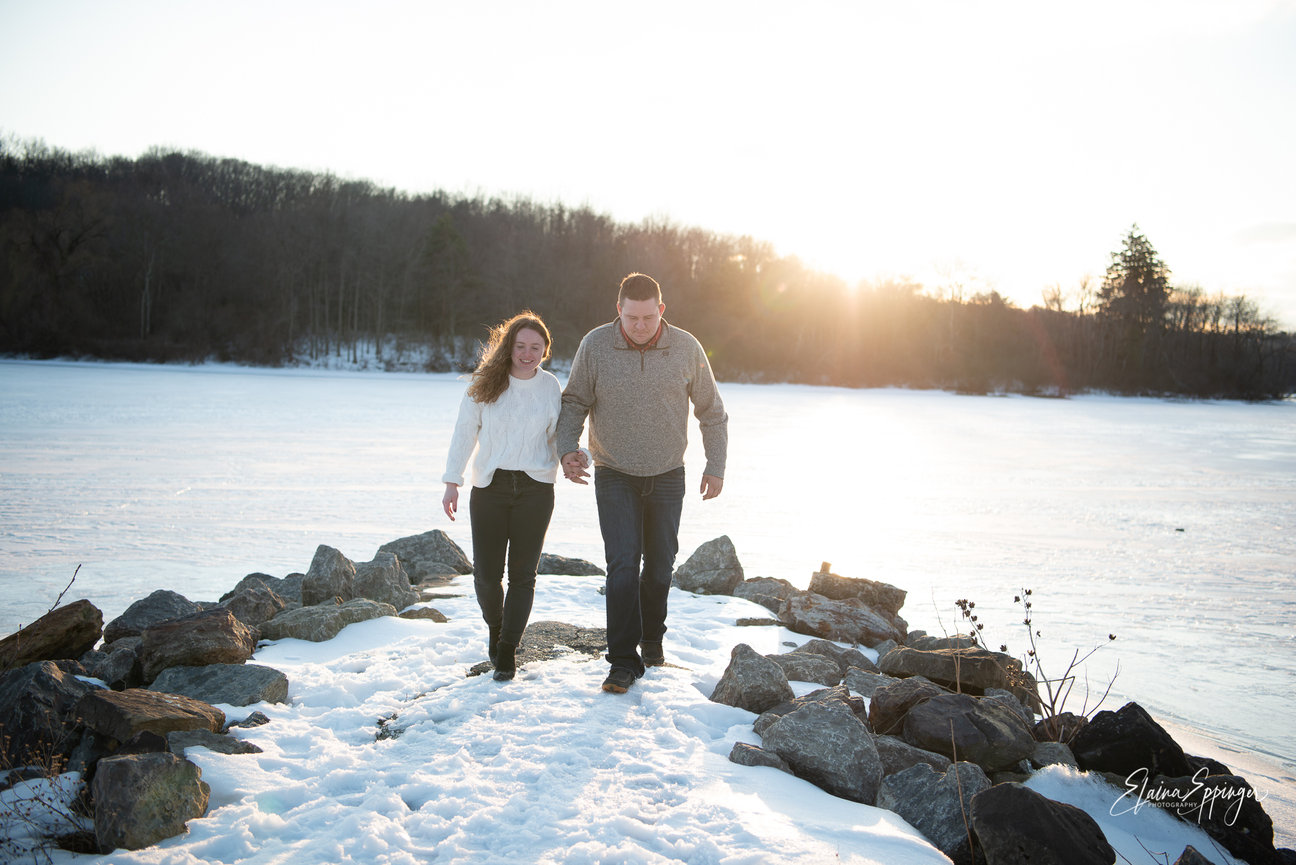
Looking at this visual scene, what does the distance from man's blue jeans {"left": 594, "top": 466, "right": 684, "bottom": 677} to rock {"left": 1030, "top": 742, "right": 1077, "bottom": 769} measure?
6.20ft

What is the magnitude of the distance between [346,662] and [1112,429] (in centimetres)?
2846

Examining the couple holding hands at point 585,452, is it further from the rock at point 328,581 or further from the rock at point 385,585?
the rock at point 328,581

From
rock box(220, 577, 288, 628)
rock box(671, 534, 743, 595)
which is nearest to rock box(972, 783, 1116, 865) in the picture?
rock box(671, 534, 743, 595)

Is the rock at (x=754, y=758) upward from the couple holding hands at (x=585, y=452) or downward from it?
downward

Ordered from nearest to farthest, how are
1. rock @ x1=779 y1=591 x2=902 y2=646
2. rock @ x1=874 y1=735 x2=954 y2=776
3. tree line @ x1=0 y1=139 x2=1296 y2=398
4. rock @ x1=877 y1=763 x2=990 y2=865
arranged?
rock @ x1=877 y1=763 x2=990 y2=865 → rock @ x1=874 y1=735 x2=954 y2=776 → rock @ x1=779 y1=591 x2=902 y2=646 → tree line @ x1=0 y1=139 x2=1296 y2=398

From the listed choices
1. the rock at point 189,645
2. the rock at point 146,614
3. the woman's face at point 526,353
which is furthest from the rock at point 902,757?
the rock at point 146,614

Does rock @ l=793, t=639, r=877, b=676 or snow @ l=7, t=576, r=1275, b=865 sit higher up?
snow @ l=7, t=576, r=1275, b=865

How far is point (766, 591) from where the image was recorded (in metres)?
6.32

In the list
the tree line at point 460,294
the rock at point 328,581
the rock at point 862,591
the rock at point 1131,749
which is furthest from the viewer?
the tree line at point 460,294

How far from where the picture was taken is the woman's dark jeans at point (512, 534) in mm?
3773

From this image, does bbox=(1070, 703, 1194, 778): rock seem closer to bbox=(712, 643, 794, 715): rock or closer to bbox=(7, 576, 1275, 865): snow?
bbox=(7, 576, 1275, 865): snow

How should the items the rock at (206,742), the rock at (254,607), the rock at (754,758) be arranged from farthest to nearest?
the rock at (254,607), the rock at (754,758), the rock at (206,742)

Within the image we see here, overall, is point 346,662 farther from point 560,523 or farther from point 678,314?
point 678,314

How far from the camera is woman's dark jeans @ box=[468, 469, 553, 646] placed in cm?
377
